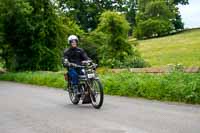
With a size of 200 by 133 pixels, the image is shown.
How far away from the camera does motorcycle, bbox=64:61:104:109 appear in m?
12.2

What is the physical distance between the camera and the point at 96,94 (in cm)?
1230

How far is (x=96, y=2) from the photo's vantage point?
8450 centimetres

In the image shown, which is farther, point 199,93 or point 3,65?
point 3,65

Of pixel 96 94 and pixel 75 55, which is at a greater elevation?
pixel 75 55

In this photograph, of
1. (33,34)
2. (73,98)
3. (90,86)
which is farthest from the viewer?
(33,34)

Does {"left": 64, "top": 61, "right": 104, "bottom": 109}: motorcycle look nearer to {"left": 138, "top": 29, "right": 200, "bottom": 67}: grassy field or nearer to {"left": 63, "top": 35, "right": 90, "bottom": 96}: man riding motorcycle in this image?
{"left": 63, "top": 35, "right": 90, "bottom": 96}: man riding motorcycle

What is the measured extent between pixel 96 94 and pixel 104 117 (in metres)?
1.90

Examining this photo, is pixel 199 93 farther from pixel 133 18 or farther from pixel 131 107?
pixel 133 18

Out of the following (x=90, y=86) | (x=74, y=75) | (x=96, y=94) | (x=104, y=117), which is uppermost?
(x=74, y=75)

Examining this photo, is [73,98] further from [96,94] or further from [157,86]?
[157,86]

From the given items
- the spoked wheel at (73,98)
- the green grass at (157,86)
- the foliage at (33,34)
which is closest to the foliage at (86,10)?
the foliage at (33,34)

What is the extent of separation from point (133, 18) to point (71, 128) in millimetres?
98076

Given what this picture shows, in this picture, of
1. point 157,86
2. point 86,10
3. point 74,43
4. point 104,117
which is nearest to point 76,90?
point 74,43

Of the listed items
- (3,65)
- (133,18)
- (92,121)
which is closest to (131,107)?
(92,121)
